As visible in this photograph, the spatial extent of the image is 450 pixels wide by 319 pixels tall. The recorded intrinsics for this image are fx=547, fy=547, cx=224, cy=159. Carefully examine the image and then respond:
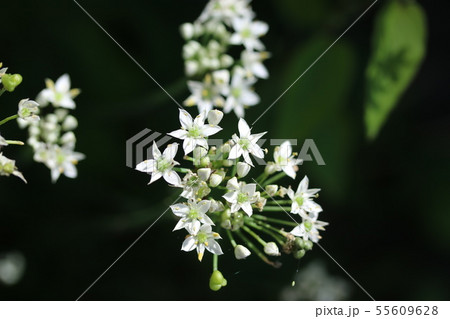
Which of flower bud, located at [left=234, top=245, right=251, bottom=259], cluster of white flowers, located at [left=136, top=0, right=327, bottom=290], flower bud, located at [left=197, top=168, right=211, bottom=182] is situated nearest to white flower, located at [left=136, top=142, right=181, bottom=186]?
cluster of white flowers, located at [left=136, top=0, right=327, bottom=290]

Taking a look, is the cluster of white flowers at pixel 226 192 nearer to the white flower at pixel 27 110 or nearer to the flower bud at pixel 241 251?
the flower bud at pixel 241 251

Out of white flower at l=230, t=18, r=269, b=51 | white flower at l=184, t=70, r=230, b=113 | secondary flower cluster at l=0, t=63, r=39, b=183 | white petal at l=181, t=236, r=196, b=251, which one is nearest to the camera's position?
secondary flower cluster at l=0, t=63, r=39, b=183

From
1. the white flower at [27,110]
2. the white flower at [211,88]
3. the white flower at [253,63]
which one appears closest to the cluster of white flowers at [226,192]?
the white flower at [27,110]

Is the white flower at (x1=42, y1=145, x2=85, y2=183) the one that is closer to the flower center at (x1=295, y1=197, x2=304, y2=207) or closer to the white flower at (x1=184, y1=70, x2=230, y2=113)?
the white flower at (x1=184, y1=70, x2=230, y2=113)

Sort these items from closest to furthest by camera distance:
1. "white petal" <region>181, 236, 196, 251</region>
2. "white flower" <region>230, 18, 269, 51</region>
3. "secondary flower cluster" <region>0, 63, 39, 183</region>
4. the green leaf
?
"secondary flower cluster" <region>0, 63, 39, 183</region>, "white petal" <region>181, 236, 196, 251</region>, the green leaf, "white flower" <region>230, 18, 269, 51</region>

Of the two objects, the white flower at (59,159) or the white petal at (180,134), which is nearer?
the white petal at (180,134)

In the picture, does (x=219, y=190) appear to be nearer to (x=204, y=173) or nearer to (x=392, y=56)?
(x=204, y=173)

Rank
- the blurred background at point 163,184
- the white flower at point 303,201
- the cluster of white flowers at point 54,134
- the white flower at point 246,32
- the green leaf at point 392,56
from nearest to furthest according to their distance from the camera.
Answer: the white flower at point 303,201
the cluster of white flowers at point 54,134
the green leaf at point 392,56
the white flower at point 246,32
the blurred background at point 163,184
